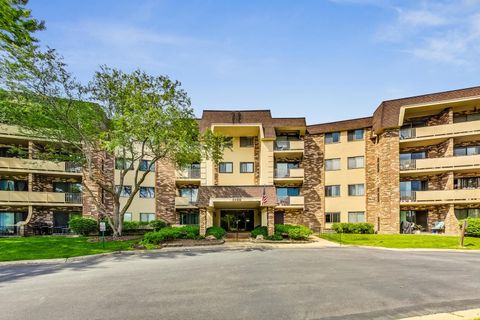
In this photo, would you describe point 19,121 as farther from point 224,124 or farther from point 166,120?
point 224,124

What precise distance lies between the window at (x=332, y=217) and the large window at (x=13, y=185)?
31.1 metres

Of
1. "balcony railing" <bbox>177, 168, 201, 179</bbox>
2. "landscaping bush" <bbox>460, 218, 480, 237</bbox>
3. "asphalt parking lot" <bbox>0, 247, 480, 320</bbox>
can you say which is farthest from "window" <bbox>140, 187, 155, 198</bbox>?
"landscaping bush" <bbox>460, 218, 480, 237</bbox>

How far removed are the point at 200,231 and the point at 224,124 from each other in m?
11.2

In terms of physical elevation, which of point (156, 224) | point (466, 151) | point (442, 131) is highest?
point (442, 131)

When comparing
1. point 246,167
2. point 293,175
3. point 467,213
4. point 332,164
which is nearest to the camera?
point 467,213

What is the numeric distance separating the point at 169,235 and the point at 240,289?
13553mm

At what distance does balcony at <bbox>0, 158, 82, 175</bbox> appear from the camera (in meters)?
27.0

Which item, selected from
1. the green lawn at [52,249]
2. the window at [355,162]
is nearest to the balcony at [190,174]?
the green lawn at [52,249]

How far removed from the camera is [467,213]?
88.6ft

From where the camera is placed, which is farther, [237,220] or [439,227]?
[237,220]

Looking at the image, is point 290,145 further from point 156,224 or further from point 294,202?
point 156,224

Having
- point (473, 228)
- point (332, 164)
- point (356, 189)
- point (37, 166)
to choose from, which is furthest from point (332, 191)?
point (37, 166)

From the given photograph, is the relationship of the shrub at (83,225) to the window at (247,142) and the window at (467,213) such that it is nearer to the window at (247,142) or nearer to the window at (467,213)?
the window at (247,142)

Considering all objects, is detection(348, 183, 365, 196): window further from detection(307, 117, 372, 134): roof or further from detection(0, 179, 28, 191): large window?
detection(0, 179, 28, 191): large window
